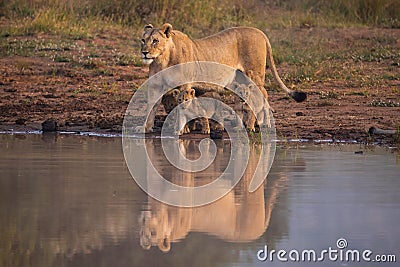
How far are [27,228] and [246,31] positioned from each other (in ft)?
21.5

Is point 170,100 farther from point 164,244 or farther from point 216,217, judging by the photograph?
point 164,244

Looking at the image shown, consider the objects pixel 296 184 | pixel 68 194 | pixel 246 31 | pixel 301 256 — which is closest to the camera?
pixel 301 256

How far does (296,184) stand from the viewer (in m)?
8.34

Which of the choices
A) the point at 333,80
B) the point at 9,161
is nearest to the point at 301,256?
the point at 9,161

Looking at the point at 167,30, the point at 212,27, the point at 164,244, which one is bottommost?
the point at 164,244

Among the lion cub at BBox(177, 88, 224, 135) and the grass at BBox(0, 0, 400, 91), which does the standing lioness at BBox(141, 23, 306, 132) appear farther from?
the grass at BBox(0, 0, 400, 91)

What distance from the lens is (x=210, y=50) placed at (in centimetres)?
1235

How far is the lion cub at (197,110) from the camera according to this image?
11578 mm

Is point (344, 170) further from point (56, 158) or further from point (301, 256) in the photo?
point (301, 256)

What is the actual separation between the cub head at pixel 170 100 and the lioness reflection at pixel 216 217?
10.2 feet

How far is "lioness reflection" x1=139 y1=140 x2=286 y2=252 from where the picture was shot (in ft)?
21.1

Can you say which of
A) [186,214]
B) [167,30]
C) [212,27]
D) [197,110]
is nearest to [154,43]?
[167,30]

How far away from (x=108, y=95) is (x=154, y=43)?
9.65 ft

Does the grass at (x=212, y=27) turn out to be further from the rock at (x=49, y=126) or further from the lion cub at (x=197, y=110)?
the rock at (x=49, y=126)
